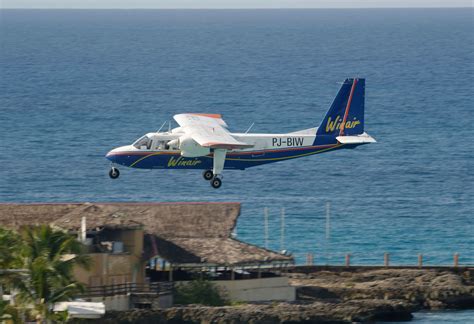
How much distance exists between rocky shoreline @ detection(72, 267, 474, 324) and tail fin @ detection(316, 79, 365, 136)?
7.82 meters

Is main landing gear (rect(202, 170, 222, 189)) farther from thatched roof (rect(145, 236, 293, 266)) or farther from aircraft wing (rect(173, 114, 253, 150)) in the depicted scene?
thatched roof (rect(145, 236, 293, 266))

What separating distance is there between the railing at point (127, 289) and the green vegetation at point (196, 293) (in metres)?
0.52

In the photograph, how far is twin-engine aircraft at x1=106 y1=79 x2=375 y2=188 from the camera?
72438mm

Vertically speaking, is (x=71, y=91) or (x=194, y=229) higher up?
(x=71, y=91)

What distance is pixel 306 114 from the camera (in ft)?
531

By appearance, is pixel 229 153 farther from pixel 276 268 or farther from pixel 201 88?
pixel 201 88

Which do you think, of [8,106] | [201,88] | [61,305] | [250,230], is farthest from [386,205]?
[201,88]

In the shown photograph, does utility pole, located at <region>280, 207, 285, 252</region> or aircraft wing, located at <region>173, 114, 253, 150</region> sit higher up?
aircraft wing, located at <region>173, 114, 253, 150</region>

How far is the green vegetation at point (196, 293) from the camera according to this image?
69562mm

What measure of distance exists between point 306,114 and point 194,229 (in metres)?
90.1

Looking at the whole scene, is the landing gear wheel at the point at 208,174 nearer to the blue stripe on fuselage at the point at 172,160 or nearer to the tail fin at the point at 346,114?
the blue stripe on fuselage at the point at 172,160

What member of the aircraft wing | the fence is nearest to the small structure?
the aircraft wing

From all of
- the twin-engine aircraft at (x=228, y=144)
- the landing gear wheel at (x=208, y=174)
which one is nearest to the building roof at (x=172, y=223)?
the landing gear wheel at (x=208, y=174)

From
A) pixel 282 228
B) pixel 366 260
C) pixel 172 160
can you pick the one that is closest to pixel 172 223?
pixel 172 160
